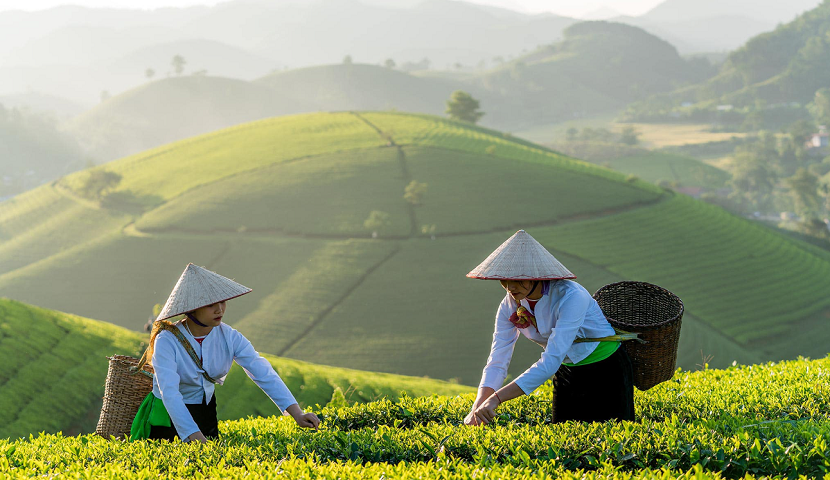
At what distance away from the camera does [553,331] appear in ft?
15.8

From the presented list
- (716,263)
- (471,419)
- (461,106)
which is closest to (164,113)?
(461,106)

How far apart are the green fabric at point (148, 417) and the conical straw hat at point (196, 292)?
809mm

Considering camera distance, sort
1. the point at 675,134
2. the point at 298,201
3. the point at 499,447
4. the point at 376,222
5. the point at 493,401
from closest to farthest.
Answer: the point at 499,447 < the point at 493,401 < the point at 376,222 < the point at 298,201 < the point at 675,134

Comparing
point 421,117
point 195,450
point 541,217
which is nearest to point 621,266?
point 541,217

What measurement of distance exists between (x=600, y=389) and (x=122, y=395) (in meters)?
3.93

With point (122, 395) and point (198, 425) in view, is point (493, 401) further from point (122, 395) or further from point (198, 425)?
point (122, 395)

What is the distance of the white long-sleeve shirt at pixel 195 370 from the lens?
4879 mm

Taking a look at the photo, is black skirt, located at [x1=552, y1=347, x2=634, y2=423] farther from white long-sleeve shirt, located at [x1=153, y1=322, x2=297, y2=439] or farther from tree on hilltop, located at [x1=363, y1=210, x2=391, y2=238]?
tree on hilltop, located at [x1=363, y1=210, x2=391, y2=238]

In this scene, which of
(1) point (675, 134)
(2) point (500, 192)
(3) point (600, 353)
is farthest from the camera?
(1) point (675, 134)

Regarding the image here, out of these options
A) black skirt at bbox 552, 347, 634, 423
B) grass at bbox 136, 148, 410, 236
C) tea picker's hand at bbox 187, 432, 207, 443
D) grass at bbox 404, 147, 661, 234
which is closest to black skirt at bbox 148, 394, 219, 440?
tea picker's hand at bbox 187, 432, 207, 443

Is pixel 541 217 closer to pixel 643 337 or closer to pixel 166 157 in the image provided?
pixel 166 157

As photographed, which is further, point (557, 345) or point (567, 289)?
point (567, 289)

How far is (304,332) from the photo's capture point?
1679 inches

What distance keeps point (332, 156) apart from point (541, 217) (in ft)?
77.1
